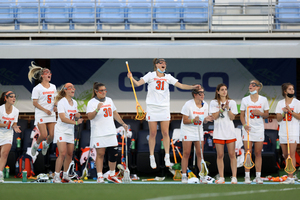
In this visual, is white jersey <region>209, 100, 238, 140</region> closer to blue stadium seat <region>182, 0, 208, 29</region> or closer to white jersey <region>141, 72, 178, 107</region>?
white jersey <region>141, 72, 178, 107</region>

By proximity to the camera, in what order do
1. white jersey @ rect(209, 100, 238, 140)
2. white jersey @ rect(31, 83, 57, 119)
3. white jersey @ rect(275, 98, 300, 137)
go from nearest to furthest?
white jersey @ rect(209, 100, 238, 140) → white jersey @ rect(275, 98, 300, 137) → white jersey @ rect(31, 83, 57, 119)

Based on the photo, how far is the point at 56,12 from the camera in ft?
35.6

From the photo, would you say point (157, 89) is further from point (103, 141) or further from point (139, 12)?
point (139, 12)

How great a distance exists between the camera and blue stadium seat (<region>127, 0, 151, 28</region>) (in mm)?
10748

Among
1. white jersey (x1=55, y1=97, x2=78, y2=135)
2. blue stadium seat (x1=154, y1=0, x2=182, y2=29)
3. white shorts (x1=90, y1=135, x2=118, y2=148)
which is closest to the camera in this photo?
white shorts (x1=90, y1=135, x2=118, y2=148)

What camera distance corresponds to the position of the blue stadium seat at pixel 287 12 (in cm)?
1070

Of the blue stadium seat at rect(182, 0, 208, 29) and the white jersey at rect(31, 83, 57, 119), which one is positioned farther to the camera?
the blue stadium seat at rect(182, 0, 208, 29)

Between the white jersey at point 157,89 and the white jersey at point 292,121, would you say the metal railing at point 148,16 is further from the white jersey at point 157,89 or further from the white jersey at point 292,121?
the white jersey at point 292,121

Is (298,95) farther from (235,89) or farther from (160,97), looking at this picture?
(160,97)

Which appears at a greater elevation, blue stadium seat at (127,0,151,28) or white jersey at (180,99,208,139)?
blue stadium seat at (127,0,151,28)

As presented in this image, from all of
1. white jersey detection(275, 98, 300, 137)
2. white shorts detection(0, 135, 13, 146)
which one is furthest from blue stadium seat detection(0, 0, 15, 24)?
white jersey detection(275, 98, 300, 137)

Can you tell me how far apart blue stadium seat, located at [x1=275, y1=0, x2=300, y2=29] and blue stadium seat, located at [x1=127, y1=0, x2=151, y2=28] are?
10.7ft

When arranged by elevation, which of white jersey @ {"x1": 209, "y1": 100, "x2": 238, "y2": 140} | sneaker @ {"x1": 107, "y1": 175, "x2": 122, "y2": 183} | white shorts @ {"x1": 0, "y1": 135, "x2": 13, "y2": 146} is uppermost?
white jersey @ {"x1": 209, "y1": 100, "x2": 238, "y2": 140}
